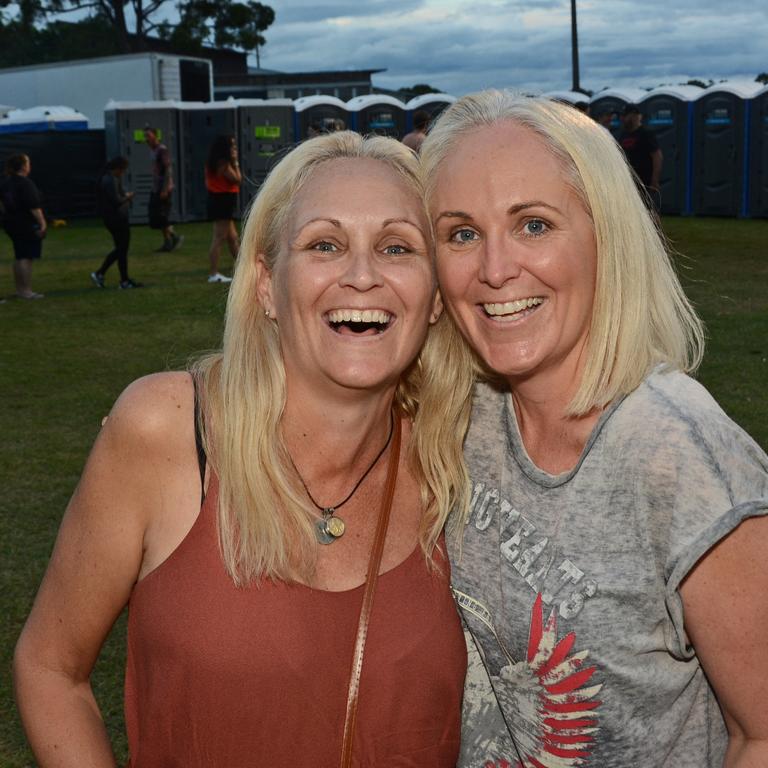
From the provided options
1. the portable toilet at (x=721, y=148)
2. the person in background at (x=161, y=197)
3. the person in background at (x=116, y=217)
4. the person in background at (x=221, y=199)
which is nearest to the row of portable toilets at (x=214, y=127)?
the person in background at (x=161, y=197)

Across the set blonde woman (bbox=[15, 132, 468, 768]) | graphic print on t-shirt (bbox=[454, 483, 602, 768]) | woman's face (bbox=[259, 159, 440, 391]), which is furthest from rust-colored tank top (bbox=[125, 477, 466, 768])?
woman's face (bbox=[259, 159, 440, 391])

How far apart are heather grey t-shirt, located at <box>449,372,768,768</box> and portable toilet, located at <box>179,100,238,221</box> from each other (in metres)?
24.4

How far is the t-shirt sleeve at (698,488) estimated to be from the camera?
192 cm

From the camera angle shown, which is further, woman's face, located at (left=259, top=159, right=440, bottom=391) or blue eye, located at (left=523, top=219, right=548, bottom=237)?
woman's face, located at (left=259, top=159, right=440, bottom=391)

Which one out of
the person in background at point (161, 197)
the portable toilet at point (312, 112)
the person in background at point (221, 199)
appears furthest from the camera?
the portable toilet at point (312, 112)

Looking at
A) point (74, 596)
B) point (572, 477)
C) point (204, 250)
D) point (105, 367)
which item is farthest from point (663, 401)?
point (204, 250)

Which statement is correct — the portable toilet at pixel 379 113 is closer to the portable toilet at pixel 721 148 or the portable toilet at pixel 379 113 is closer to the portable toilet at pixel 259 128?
the portable toilet at pixel 259 128

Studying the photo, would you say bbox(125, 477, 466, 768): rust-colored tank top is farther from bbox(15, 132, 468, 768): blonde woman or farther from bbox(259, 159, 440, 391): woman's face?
bbox(259, 159, 440, 391): woman's face

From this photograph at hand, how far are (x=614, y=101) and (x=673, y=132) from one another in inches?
79.4

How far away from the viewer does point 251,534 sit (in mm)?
2309

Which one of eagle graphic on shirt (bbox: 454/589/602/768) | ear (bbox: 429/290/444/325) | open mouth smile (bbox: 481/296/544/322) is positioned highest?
open mouth smile (bbox: 481/296/544/322)

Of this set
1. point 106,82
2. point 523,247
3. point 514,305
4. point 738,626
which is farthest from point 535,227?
point 106,82

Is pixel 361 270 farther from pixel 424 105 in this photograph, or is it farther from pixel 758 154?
pixel 424 105

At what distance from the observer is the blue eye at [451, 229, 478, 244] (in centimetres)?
243
